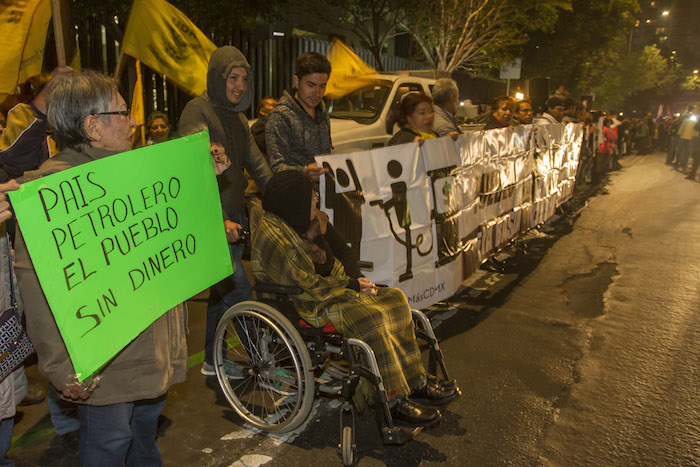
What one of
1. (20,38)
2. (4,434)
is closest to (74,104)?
(4,434)

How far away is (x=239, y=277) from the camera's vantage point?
4.14 meters

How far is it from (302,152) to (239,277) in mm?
1191

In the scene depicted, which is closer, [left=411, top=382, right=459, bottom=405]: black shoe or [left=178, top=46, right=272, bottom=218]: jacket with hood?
[left=411, top=382, right=459, bottom=405]: black shoe

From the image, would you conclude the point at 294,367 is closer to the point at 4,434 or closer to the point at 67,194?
the point at 4,434

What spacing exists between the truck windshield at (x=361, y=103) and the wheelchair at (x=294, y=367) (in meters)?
5.99

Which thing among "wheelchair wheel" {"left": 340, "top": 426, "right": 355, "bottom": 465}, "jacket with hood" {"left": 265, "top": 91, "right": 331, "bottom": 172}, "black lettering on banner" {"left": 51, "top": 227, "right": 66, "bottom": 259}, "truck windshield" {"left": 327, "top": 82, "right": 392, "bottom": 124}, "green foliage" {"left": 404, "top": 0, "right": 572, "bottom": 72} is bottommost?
"wheelchair wheel" {"left": 340, "top": 426, "right": 355, "bottom": 465}

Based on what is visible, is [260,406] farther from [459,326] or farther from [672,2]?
[672,2]

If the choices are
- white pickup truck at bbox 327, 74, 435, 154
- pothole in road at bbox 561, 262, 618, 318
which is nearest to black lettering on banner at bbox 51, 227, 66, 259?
pothole in road at bbox 561, 262, 618, 318

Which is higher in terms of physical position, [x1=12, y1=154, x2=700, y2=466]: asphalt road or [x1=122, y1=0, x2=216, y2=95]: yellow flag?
[x1=122, y1=0, x2=216, y2=95]: yellow flag

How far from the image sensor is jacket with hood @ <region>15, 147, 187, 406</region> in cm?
214

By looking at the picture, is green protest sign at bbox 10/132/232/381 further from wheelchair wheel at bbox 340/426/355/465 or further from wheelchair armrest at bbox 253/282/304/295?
wheelchair wheel at bbox 340/426/355/465

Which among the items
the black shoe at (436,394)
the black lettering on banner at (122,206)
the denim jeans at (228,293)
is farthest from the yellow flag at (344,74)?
the black lettering on banner at (122,206)

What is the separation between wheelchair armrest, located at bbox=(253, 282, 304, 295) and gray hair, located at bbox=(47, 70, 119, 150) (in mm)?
1457

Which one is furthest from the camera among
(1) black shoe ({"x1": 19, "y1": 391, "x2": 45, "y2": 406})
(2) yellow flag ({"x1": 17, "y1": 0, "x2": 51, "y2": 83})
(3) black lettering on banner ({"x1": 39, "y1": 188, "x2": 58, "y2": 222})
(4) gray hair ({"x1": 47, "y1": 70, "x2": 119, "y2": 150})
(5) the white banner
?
(2) yellow flag ({"x1": 17, "y1": 0, "x2": 51, "y2": 83})
